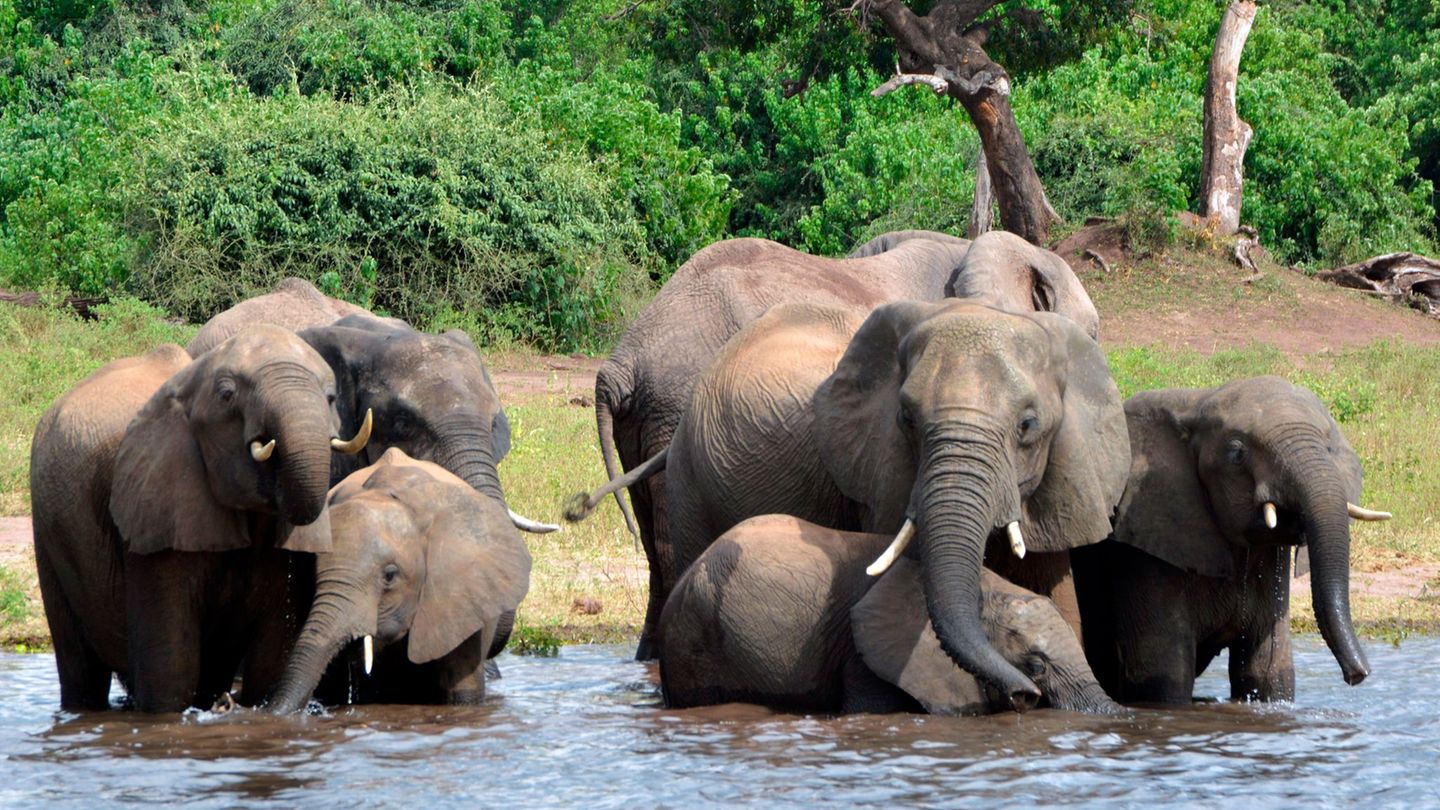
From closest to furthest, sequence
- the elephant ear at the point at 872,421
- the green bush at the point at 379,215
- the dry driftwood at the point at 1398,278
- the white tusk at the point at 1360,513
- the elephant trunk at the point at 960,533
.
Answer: the elephant trunk at the point at 960,533
the elephant ear at the point at 872,421
the white tusk at the point at 1360,513
the green bush at the point at 379,215
the dry driftwood at the point at 1398,278

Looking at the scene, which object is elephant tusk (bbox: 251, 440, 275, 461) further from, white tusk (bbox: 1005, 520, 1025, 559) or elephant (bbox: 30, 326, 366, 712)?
white tusk (bbox: 1005, 520, 1025, 559)

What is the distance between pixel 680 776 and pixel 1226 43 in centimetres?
1639

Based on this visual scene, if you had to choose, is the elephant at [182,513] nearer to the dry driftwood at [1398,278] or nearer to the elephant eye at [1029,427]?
the elephant eye at [1029,427]

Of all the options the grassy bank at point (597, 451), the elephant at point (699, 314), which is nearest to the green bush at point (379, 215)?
the grassy bank at point (597, 451)

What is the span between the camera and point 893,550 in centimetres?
619

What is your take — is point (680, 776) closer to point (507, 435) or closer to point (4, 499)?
point (507, 435)

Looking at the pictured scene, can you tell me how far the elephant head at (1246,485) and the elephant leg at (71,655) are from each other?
11.5ft

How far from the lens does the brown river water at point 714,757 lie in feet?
19.0

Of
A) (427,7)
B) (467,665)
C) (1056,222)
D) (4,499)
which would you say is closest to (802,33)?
(1056,222)

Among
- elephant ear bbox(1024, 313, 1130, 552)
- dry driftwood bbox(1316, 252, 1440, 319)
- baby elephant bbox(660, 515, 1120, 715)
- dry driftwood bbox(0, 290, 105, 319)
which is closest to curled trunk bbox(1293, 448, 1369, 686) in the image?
elephant ear bbox(1024, 313, 1130, 552)

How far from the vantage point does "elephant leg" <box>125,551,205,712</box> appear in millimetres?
6562

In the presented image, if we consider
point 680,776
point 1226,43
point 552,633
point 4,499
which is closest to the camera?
point 680,776

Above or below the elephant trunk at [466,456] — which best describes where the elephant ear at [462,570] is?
below

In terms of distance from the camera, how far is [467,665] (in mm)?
7227
